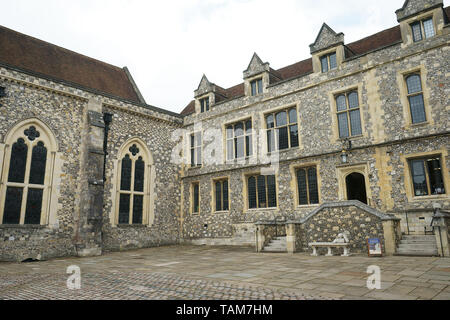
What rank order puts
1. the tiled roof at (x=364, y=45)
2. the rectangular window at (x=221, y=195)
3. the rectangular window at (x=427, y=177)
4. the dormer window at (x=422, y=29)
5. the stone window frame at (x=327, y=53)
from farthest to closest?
the rectangular window at (x=221, y=195)
the tiled roof at (x=364, y=45)
the stone window frame at (x=327, y=53)
the dormer window at (x=422, y=29)
the rectangular window at (x=427, y=177)

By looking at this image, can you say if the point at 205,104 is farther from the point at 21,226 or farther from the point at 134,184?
the point at 21,226

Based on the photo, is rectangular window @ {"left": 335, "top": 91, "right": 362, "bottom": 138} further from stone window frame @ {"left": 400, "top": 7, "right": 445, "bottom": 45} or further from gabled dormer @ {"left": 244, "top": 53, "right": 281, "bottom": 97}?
gabled dormer @ {"left": 244, "top": 53, "right": 281, "bottom": 97}

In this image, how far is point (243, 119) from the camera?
62.8ft

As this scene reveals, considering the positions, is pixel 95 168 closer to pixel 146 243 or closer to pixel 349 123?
pixel 146 243

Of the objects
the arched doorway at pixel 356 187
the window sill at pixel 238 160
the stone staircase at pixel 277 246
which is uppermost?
the window sill at pixel 238 160

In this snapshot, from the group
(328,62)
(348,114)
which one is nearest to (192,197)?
(348,114)

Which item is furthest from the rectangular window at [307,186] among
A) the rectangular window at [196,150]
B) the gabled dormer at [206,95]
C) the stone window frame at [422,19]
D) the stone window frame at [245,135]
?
the gabled dormer at [206,95]

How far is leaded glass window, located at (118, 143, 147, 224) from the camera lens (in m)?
18.1

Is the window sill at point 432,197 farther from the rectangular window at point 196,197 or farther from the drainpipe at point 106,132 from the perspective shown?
the drainpipe at point 106,132

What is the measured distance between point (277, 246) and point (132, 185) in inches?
360

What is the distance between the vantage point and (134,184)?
18.7 meters

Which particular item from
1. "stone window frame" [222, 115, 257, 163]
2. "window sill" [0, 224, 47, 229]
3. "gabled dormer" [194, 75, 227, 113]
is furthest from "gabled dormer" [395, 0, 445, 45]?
"window sill" [0, 224, 47, 229]

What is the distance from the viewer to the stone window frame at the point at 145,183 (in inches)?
692

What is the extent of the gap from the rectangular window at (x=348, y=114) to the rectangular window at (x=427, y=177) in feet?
9.45
